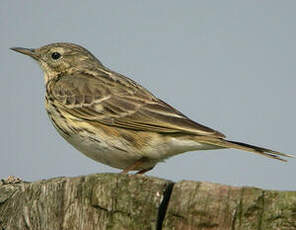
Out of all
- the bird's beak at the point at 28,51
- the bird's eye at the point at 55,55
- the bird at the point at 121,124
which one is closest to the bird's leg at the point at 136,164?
the bird at the point at 121,124

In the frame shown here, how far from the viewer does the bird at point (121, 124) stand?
721 centimetres

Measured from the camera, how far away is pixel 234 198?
375cm

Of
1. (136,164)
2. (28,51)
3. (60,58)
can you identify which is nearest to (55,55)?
(60,58)

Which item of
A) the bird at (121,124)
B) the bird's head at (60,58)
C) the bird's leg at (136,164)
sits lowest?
the bird's leg at (136,164)

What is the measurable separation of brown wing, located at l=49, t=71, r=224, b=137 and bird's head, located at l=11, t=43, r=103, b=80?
50cm

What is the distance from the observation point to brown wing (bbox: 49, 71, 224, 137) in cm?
738

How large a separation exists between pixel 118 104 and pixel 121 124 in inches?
19.8

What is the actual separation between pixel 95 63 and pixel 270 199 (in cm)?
667

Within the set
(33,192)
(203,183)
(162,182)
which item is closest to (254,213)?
(203,183)

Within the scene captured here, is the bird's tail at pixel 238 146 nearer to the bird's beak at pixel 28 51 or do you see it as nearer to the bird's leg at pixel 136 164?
the bird's leg at pixel 136 164

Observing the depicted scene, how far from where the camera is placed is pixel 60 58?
31.4 feet

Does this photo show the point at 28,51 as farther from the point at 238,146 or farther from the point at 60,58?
the point at 238,146

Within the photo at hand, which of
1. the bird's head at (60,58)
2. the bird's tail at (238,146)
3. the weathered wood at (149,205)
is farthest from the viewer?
the bird's head at (60,58)

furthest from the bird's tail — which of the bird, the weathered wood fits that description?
the weathered wood
